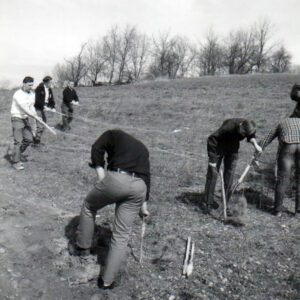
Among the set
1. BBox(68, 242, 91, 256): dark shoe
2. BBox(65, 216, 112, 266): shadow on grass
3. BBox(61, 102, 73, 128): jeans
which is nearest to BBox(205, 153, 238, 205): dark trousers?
BBox(65, 216, 112, 266): shadow on grass

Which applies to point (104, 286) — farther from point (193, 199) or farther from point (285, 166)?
point (285, 166)

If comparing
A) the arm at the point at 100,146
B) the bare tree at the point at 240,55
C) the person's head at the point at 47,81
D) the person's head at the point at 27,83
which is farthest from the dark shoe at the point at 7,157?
the bare tree at the point at 240,55

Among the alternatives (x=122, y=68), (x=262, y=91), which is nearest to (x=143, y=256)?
(x=262, y=91)

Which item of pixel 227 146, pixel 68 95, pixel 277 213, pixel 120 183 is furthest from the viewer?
pixel 68 95

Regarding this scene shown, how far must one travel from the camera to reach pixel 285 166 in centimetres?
536

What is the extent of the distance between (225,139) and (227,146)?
0.43 feet

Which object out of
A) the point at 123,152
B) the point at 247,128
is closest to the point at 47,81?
the point at 247,128

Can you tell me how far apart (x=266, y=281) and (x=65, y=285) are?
2.19 metres

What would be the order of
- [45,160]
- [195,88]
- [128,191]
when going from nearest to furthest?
[128,191], [45,160], [195,88]

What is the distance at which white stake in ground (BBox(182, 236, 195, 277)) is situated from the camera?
386 cm

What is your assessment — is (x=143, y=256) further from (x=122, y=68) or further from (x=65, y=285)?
(x=122, y=68)

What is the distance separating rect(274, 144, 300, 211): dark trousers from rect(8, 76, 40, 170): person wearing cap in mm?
5149

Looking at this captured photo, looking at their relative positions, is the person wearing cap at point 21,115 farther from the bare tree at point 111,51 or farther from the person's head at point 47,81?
the bare tree at point 111,51

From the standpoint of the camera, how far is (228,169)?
5602 millimetres
